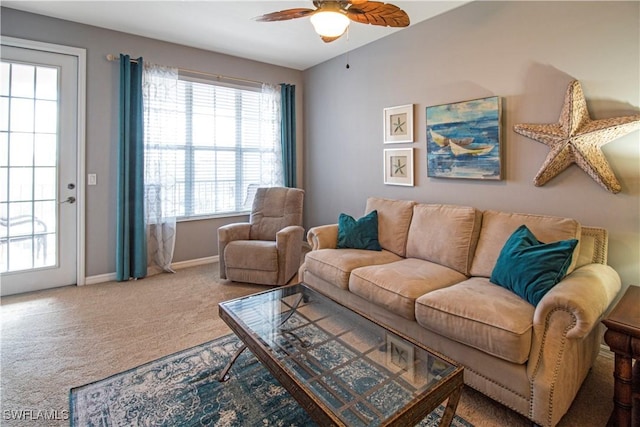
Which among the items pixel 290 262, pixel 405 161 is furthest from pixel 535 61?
pixel 290 262

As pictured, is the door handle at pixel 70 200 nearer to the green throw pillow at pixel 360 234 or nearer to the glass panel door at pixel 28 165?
the glass panel door at pixel 28 165

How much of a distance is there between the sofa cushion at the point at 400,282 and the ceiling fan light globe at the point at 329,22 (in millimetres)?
1612

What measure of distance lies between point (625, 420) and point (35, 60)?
5034 mm

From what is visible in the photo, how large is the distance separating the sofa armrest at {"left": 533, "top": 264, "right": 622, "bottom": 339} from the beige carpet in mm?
555

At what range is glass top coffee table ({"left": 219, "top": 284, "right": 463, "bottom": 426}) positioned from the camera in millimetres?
1229

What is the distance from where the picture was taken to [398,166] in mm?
3605

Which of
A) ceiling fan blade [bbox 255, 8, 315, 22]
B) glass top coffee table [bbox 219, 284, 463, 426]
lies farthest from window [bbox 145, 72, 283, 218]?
glass top coffee table [bbox 219, 284, 463, 426]

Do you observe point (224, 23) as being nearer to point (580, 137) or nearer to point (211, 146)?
point (211, 146)

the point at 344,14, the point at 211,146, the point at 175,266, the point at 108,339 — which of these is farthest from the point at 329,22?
the point at 175,266

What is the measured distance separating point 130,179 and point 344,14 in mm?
2896

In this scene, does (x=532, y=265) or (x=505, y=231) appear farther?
(x=505, y=231)

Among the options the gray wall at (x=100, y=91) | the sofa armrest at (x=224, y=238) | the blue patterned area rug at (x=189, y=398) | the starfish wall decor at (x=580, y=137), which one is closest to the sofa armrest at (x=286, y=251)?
the sofa armrest at (x=224, y=238)

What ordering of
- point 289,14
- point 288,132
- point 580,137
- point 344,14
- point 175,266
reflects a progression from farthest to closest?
point 288,132
point 175,266
point 580,137
point 289,14
point 344,14

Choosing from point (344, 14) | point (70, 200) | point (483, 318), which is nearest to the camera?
point (483, 318)
